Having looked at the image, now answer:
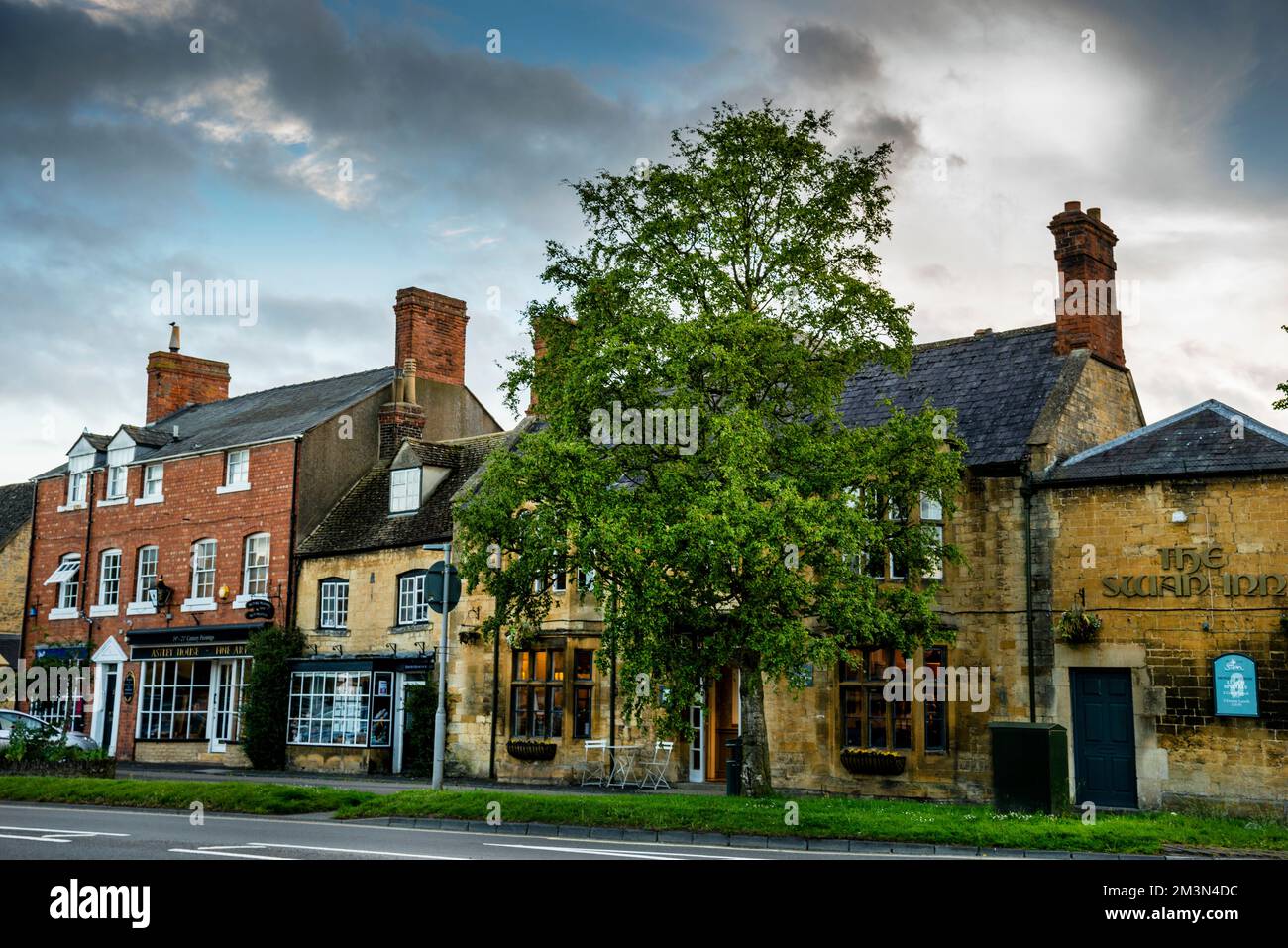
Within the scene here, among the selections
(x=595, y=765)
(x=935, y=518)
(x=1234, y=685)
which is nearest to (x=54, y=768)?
(x=595, y=765)

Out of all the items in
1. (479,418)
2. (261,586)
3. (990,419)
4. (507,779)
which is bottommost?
(507,779)

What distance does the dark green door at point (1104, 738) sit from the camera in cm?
2184

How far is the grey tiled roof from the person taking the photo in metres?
24.1

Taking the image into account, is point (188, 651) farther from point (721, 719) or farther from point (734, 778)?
point (734, 778)

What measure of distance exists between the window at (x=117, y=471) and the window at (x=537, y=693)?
17.8m

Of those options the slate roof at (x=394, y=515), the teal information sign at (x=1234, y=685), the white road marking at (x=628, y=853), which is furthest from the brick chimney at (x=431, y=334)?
the white road marking at (x=628, y=853)

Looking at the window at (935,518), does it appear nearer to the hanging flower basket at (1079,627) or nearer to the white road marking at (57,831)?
the hanging flower basket at (1079,627)

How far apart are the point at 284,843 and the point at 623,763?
45.2 ft

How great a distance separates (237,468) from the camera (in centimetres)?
3619
